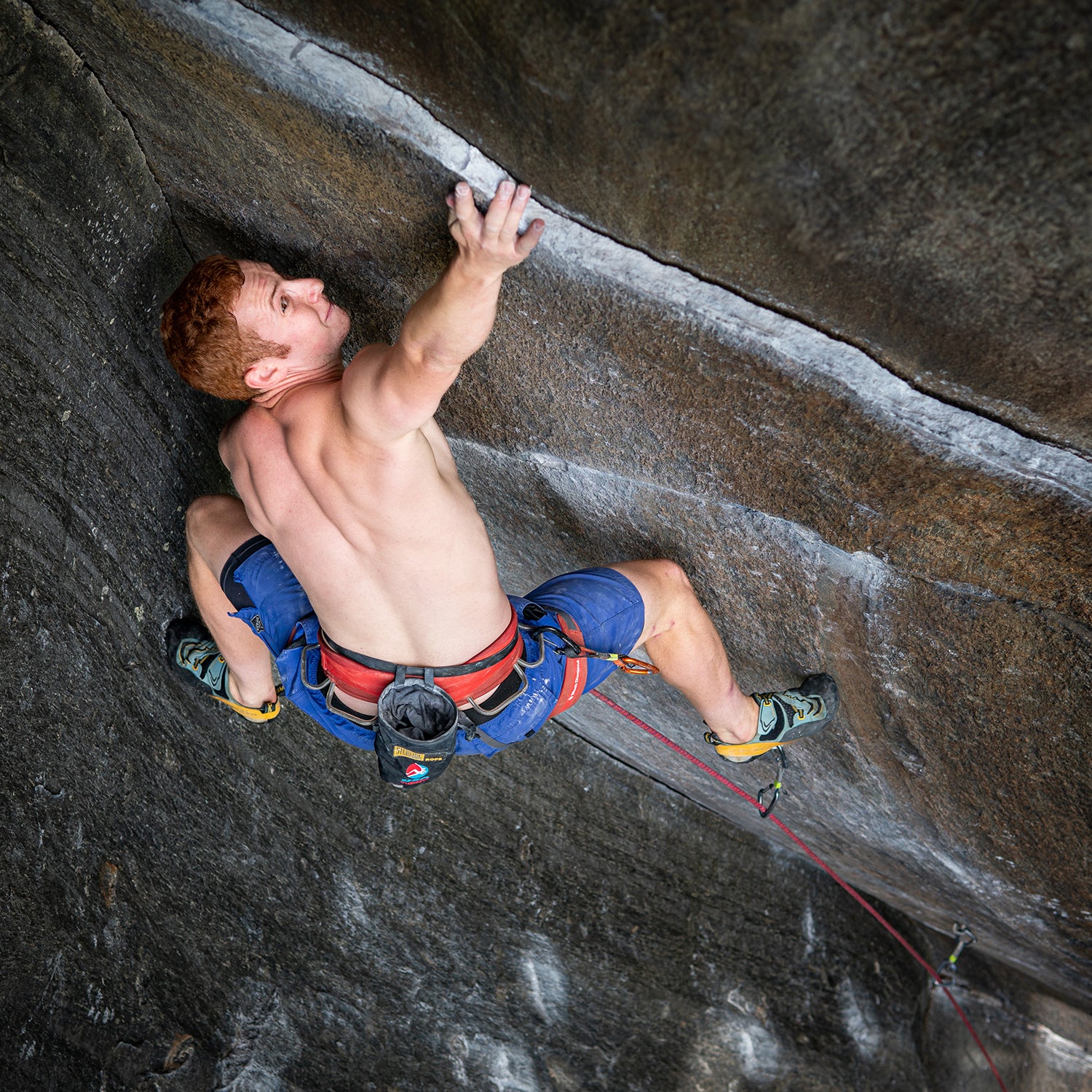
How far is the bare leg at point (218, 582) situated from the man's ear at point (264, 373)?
0.62 m

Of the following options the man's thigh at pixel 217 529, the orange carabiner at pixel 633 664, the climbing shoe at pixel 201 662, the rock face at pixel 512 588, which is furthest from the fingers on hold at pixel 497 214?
the climbing shoe at pixel 201 662

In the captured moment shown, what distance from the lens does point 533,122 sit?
53.4 inches

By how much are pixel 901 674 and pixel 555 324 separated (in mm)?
1068

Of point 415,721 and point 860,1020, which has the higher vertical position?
point 415,721

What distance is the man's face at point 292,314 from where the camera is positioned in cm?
174

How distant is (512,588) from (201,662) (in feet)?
3.53

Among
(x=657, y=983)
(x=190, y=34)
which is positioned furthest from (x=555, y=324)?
(x=657, y=983)

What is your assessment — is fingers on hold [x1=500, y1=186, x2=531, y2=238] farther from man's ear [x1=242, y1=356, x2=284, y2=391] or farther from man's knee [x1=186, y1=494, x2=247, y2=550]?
man's knee [x1=186, y1=494, x2=247, y2=550]

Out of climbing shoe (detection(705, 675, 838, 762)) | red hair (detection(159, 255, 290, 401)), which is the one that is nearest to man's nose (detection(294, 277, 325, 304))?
red hair (detection(159, 255, 290, 401))

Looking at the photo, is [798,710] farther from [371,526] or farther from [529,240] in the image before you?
[529,240]

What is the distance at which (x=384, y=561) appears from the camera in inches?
71.0

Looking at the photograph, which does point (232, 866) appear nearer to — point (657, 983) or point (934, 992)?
point (657, 983)

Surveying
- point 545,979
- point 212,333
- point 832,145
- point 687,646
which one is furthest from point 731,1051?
point 832,145

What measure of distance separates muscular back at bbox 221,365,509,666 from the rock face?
15.1 inches
